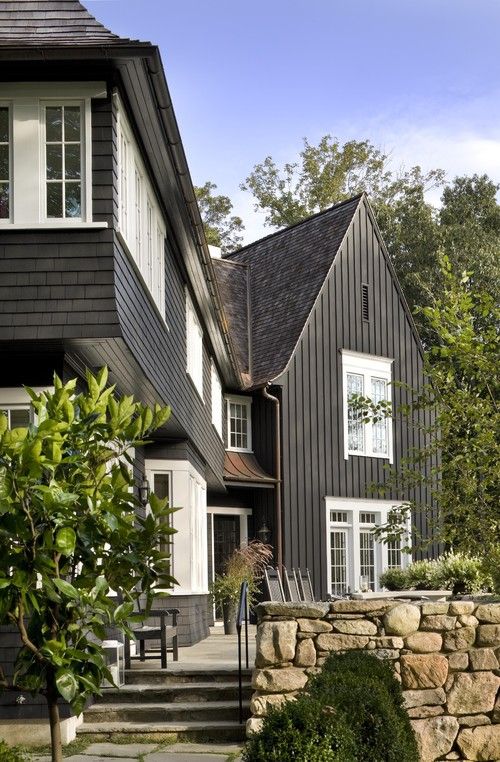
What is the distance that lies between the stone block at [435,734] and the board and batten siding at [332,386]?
1166 centimetres

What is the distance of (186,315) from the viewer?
15.8 metres

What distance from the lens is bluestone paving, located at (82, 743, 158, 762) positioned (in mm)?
9047

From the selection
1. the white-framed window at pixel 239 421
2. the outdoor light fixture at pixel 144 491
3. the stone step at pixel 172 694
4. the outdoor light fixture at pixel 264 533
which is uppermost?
the white-framed window at pixel 239 421

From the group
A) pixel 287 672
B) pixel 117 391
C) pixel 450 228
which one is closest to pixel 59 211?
pixel 117 391

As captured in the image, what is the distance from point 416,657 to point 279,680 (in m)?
1.12

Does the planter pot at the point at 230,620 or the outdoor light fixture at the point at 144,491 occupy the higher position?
the outdoor light fixture at the point at 144,491

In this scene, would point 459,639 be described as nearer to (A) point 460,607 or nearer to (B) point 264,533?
(A) point 460,607

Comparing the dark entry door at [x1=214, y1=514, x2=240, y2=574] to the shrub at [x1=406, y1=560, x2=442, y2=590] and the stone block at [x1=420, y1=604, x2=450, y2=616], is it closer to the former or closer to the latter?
the shrub at [x1=406, y1=560, x2=442, y2=590]

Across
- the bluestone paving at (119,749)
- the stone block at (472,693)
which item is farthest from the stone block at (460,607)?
the bluestone paving at (119,749)

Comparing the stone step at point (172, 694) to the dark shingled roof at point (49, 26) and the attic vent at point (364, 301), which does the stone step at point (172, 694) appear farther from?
the attic vent at point (364, 301)

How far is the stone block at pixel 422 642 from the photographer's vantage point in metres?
9.33

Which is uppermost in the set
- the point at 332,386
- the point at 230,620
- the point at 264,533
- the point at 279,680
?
the point at 332,386

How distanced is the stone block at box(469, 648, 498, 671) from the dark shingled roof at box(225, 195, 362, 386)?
12.2m

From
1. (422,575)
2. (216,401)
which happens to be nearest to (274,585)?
(422,575)
